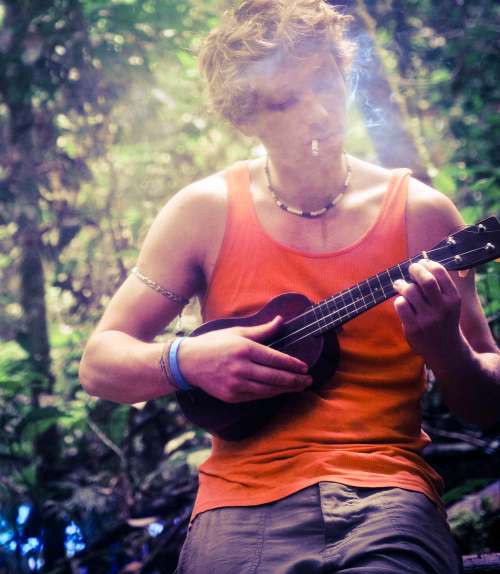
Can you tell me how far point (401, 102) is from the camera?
10.8 feet

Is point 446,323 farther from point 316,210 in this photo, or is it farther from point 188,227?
→ point 188,227

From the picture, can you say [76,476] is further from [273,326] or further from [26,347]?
[273,326]

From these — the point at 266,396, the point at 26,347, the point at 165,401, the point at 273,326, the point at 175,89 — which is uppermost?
the point at 175,89

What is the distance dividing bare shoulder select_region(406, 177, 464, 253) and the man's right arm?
1.81 ft

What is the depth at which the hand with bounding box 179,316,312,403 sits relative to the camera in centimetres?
166

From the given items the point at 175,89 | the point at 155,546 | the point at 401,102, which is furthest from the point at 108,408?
the point at 175,89

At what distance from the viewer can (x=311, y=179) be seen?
2.07 meters

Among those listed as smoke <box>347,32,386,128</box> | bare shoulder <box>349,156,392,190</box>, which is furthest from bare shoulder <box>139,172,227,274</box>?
smoke <box>347,32,386,128</box>

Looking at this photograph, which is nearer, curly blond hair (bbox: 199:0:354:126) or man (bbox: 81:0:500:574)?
man (bbox: 81:0:500:574)

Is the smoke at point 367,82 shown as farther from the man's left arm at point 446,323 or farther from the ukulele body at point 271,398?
the ukulele body at point 271,398

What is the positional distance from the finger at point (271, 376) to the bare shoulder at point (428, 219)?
1.94ft

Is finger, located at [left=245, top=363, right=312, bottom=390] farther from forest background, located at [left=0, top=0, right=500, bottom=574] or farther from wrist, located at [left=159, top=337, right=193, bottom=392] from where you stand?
forest background, located at [left=0, top=0, right=500, bottom=574]

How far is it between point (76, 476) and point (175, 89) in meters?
3.31

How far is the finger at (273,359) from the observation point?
1.67m
